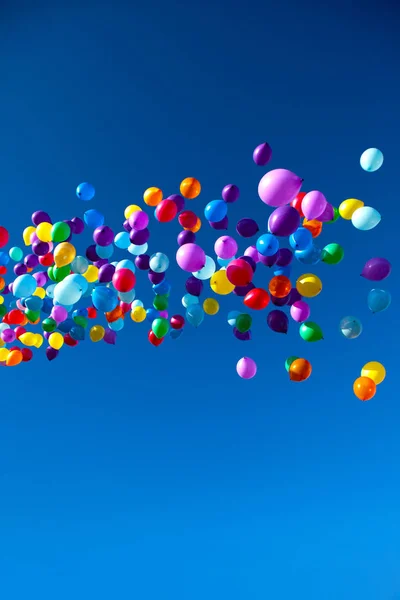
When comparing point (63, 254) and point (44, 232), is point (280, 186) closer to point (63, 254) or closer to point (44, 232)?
point (63, 254)

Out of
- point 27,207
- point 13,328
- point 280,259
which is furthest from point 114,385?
point 280,259

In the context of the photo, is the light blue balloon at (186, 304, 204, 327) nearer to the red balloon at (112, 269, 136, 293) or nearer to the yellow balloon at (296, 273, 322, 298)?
the red balloon at (112, 269, 136, 293)

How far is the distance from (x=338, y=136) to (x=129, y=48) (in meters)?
2.36

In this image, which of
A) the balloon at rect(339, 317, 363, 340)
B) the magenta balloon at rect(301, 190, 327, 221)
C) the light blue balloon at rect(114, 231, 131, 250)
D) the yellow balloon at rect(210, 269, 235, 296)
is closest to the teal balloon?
the balloon at rect(339, 317, 363, 340)

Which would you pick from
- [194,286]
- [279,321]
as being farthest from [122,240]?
[279,321]

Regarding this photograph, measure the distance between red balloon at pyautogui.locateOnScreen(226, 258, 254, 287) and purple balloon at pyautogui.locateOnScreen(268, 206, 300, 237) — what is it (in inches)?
13.7

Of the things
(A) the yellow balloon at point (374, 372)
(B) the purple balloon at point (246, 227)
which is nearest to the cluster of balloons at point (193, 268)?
(B) the purple balloon at point (246, 227)

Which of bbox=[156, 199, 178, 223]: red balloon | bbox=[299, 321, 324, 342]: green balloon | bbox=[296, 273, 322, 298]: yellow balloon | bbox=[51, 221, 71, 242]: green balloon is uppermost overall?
bbox=[51, 221, 71, 242]: green balloon

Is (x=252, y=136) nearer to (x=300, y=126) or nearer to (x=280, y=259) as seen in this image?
(x=300, y=126)

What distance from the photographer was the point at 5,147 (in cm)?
564

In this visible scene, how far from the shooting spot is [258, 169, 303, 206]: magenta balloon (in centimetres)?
315

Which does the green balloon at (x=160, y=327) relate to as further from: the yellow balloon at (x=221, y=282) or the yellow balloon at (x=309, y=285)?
the yellow balloon at (x=309, y=285)

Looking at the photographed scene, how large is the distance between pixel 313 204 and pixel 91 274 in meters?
1.86

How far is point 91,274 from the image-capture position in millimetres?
4250
